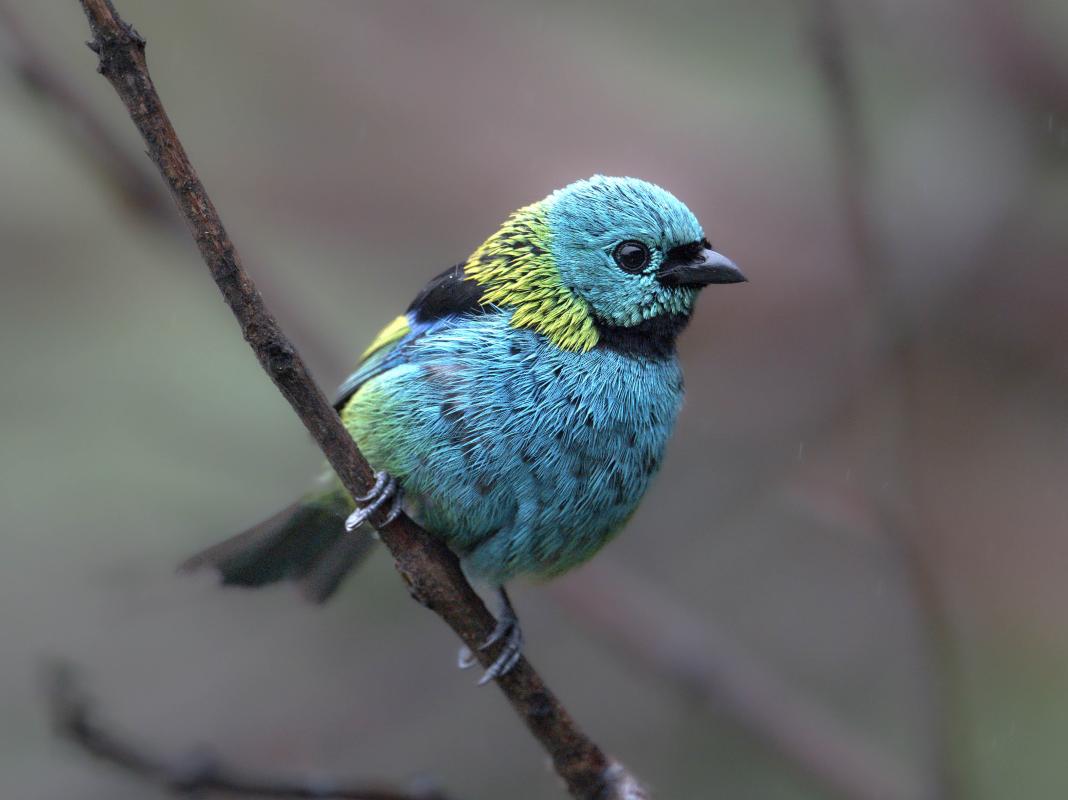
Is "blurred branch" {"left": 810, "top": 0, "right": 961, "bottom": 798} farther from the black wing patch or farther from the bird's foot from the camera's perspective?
the bird's foot

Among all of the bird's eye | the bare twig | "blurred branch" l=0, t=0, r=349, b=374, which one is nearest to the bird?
the bird's eye

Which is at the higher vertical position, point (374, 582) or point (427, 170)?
point (427, 170)

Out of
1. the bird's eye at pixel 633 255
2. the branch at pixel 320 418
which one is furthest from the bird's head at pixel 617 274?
the branch at pixel 320 418

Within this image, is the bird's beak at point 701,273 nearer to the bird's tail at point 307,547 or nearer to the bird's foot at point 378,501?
the bird's foot at point 378,501

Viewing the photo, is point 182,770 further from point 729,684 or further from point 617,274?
point 729,684

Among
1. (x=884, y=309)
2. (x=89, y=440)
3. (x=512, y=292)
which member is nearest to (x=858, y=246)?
(x=884, y=309)

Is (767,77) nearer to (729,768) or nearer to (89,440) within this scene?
(729,768)
